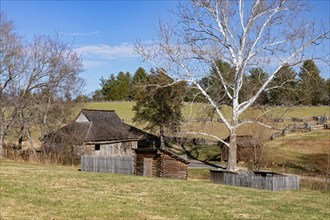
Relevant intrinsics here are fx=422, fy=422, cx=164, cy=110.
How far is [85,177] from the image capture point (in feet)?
82.0

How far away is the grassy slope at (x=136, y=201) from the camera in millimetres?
15156

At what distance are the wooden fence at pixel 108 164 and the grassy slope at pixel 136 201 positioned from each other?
11.1 m

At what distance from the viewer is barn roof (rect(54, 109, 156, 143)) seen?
49.0 metres

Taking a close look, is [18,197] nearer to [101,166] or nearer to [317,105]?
[101,166]

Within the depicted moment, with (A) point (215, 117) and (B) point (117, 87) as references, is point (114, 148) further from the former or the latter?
(B) point (117, 87)

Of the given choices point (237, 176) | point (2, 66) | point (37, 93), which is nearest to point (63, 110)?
point (37, 93)

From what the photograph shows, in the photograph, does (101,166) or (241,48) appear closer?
(241,48)

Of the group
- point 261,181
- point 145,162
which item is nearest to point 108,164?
point 145,162

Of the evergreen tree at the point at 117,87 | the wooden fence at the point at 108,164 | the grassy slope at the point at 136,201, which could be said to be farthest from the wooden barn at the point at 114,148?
the evergreen tree at the point at 117,87

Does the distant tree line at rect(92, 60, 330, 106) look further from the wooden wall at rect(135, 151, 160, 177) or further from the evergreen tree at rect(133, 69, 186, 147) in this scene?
the evergreen tree at rect(133, 69, 186, 147)

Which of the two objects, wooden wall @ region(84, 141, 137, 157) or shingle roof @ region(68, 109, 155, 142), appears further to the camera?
shingle roof @ region(68, 109, 155, 142)

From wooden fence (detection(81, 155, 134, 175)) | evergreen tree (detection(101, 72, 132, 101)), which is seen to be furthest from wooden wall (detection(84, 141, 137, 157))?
evergreen tree (detection(101, 72, 132, 101))

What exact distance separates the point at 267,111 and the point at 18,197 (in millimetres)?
22947

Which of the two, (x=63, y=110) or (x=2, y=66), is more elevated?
→ (x=2, y=66)
